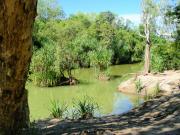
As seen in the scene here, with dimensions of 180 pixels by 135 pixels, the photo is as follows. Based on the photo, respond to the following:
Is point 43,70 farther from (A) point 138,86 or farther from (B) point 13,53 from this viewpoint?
(B) point 13,53

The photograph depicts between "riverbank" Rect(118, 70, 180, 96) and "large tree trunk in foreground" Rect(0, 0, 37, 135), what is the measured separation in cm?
1500

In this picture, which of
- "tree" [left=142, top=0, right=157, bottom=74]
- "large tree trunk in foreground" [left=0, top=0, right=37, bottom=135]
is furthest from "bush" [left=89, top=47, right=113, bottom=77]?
"large tree trunk in foreground" [left=0, top=0, right=37, bottom=135]

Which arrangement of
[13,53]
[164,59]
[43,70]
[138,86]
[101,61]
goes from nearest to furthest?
[13,53], [138,86], [43,70], [164,59], [101,61]

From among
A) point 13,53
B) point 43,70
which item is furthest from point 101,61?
A: point 13,53

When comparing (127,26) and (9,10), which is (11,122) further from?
(127,26)

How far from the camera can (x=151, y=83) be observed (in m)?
22.2

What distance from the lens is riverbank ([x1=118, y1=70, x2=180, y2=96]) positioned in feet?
67.8

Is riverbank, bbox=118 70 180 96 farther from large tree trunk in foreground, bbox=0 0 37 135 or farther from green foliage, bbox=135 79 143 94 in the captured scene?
large tree trunk in foreground, bbox=0 0 37 135

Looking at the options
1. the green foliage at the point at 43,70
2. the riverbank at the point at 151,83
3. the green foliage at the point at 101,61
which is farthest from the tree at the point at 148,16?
the green foliage at the point at 43,70

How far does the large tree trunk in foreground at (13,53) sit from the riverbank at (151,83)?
49.2 feet

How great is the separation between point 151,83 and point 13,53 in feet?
59.6

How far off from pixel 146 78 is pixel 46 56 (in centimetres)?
839

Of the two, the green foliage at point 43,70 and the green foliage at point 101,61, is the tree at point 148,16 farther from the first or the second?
the green foliage at point 43,70

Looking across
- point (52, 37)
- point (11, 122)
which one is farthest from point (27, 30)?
point (52, 37)
